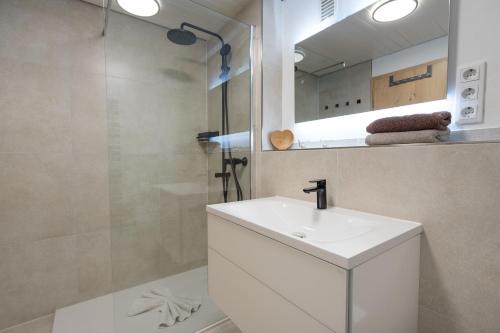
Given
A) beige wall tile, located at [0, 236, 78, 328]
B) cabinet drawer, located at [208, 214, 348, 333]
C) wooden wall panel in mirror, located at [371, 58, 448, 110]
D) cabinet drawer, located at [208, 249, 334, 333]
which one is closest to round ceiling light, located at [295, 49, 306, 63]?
wooden wall panel in mirror, located at [371, 58, 448, 110]

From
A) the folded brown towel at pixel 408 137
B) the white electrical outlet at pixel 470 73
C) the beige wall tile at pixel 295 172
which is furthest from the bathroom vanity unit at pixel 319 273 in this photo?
the white electrical outlet at pixel 470 73

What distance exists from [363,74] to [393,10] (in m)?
0.26

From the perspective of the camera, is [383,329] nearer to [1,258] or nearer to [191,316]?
[191,316]

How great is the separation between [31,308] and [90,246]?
451 millimetres

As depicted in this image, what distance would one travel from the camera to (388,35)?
99cm

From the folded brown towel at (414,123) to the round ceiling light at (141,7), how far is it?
1.45m

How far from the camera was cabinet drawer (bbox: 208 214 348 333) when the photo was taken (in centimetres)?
55

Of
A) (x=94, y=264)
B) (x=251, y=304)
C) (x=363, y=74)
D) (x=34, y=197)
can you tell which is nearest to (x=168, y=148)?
(x=34, y=197)

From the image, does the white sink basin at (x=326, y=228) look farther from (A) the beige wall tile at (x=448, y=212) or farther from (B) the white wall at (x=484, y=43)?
(B) the white wall at (x=484, y=43)

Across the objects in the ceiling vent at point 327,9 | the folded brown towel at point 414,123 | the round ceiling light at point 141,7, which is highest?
the round ceiling light at point 141,7

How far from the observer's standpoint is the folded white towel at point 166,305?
4.35 feet

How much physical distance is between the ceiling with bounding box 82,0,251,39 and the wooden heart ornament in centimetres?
86

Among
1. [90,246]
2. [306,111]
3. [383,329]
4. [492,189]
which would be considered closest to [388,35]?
[306,111]

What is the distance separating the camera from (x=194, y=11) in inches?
58.4
